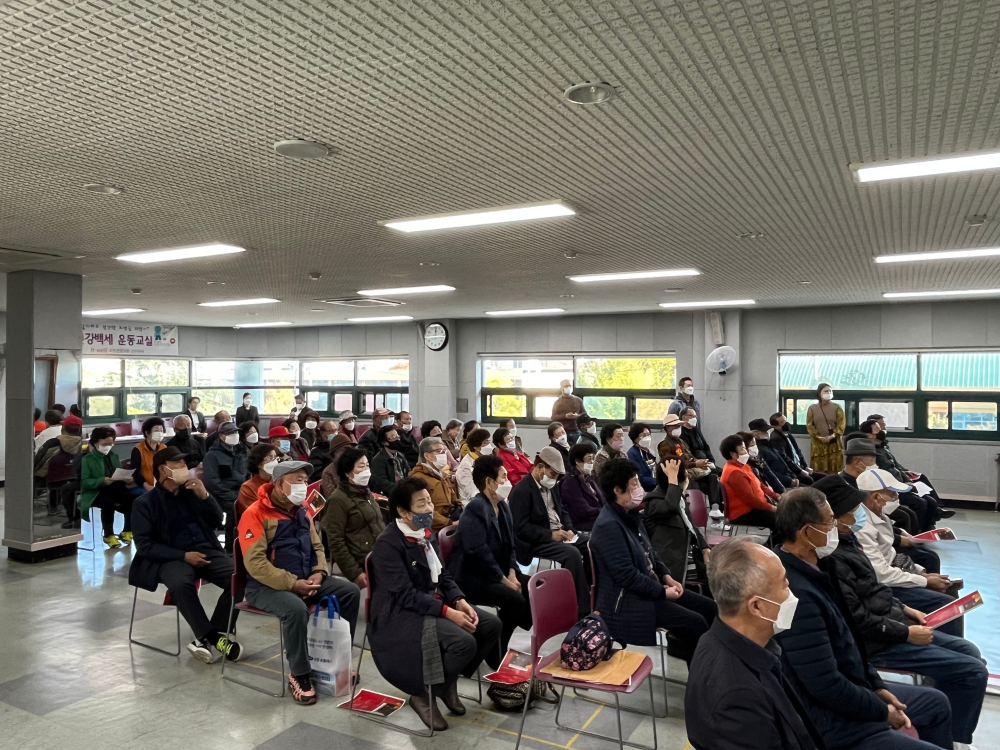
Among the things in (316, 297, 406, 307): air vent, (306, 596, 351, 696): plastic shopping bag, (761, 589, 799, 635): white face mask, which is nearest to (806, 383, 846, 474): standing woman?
(316, 297, 406, 307): air vent

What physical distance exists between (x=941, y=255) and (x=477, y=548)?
5137mm

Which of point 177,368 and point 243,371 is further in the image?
point 243,371

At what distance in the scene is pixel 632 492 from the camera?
149 inches

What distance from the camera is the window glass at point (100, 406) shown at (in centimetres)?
1334

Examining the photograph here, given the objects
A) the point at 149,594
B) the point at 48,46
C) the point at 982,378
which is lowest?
the point at 149,594

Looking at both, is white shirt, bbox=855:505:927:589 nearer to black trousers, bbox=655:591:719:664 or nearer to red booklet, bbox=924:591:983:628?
red booklet, bbox=924:591:983:628

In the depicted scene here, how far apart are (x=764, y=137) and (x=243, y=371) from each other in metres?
15.3

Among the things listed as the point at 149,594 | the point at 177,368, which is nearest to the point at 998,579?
the point at 149,594

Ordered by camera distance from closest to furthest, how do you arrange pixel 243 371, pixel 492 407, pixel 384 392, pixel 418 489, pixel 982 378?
pixel 418 489, pixel 982 378, pixel 492 407, pixel 384 392, pixel 243 371

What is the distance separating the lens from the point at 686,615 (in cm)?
371

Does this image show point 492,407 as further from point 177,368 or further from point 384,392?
point 177,368

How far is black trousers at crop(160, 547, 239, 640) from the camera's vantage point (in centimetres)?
439

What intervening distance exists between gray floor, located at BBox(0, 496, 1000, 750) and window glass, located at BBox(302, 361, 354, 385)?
10252 millimetres

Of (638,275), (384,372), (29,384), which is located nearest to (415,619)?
(638,275)
